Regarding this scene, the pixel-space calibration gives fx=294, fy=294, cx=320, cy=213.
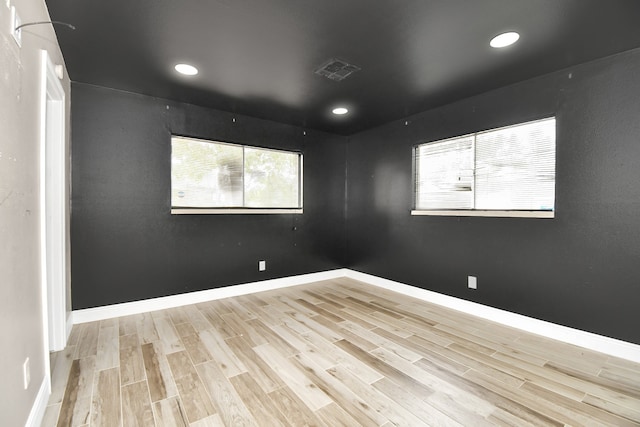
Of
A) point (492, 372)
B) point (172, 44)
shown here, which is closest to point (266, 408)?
point (492, 372)

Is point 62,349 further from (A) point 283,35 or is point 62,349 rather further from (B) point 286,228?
(A) point 283,35

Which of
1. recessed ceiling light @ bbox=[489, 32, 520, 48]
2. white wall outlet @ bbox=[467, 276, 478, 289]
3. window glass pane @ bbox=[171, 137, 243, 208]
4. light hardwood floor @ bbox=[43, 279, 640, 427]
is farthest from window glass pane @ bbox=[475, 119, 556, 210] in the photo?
window glass pane @ bbox=[171, 137, 243, 208]

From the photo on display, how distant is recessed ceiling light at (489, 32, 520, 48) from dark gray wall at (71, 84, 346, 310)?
283 cm

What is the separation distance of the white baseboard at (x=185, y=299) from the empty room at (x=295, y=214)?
2 centimetres

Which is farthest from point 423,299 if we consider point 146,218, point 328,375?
point 146,218

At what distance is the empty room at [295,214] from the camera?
5.61 feet

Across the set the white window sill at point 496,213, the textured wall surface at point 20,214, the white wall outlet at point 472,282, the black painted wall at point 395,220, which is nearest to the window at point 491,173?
the white window sill at point 496,213

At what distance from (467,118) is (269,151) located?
8.49ft

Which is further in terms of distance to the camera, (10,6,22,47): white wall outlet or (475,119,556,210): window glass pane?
(475,119,556,210): window glass pane

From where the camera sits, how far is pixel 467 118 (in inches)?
131

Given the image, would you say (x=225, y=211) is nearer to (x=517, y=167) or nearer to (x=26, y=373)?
(x=26, y=373)

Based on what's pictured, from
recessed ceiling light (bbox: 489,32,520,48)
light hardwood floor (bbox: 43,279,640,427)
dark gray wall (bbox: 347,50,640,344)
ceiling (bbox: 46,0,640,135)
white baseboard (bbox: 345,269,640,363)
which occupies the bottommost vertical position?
light hardwood floor (bbox: 43,279,640,427)

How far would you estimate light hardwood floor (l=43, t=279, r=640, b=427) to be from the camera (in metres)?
1.66

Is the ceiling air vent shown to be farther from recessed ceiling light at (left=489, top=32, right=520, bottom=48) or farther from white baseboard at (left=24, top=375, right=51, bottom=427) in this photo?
white baseboard at (left=24, top=375, right=51, bottom=427)
